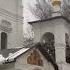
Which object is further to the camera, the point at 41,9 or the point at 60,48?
the point at 41,9

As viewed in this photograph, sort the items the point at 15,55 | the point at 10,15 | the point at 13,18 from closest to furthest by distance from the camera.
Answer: the point at 15,55, the point at 10,15, the point at 13,18

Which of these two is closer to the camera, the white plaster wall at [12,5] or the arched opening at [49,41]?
the arched opening at [49,41]

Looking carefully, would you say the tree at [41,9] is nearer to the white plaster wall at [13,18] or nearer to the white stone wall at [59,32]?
the white plaster wall at [13,18]

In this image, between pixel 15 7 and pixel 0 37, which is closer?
pixel 0 37

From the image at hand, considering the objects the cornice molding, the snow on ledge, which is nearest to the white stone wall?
the snow on ledge

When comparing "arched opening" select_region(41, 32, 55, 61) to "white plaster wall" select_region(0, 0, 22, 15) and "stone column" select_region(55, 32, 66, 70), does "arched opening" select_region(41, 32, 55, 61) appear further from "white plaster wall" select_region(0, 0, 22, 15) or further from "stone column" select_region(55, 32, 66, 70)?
"white plaster wall" select_region(0, 0, 22, 15)

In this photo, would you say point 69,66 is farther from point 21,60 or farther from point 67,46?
point 21,60

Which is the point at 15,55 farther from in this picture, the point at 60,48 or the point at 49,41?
the point at 49,41

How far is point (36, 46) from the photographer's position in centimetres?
1467

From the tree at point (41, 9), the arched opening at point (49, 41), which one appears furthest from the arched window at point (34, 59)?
the tree at point (41, 9)

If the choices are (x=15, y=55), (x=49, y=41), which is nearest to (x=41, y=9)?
(x=49, y=41)

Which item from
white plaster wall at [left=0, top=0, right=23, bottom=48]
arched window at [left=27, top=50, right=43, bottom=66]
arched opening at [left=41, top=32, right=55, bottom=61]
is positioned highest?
white plaster wall at [left=0, top=0, right=23, bottom=48]

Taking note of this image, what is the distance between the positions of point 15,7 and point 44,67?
412 inches

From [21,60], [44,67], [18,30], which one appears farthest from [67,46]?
[18,30]
